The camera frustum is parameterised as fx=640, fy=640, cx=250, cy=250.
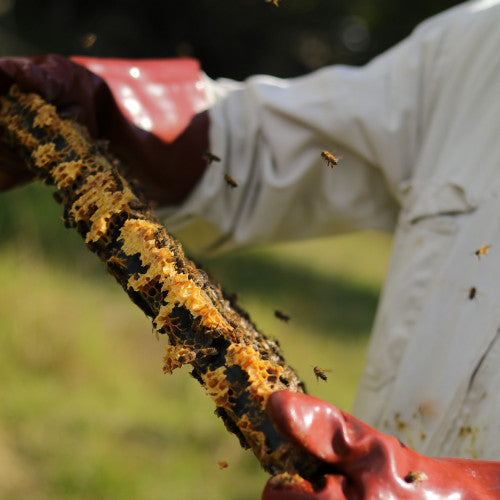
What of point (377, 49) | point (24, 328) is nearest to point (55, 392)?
point (24, 328)

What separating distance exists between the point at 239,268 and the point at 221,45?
3.83 meters

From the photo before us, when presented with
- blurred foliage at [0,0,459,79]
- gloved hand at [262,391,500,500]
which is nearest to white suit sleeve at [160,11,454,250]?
gloved hand at [262,391,500,500]

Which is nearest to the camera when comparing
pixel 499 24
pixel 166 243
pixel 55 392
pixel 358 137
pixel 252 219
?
pixel 166 243

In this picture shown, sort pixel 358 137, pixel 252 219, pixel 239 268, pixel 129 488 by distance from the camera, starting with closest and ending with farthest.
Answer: pixel 358 137
pixel 252 219
pixel 129 488
pixel 239 268

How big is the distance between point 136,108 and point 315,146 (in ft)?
2.02

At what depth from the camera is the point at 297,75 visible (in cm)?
963

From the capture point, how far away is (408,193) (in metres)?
2.03

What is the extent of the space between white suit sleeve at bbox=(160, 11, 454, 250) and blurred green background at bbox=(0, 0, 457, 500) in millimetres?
1029

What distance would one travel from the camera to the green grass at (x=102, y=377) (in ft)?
11.9

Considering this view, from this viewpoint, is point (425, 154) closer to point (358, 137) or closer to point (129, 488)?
point (358, 137)

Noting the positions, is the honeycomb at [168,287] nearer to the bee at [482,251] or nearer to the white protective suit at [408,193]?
the white protective suit at [408,193]

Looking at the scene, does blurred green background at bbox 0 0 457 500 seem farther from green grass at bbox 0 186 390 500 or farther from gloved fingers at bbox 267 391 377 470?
gloved fingers at bbox 267 391 377 470

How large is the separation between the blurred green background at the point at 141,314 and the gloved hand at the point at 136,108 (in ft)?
2.60

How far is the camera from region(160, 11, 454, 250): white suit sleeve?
2092mm
